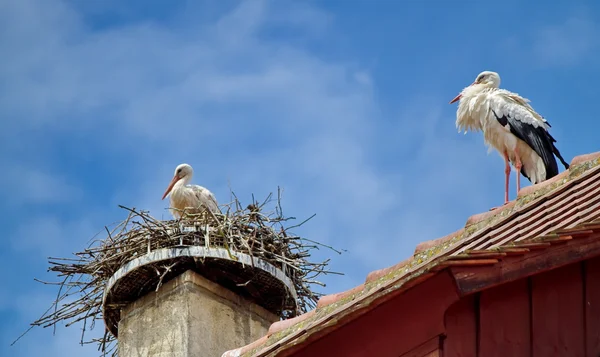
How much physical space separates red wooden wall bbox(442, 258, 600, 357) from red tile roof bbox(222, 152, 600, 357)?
0.58 ft

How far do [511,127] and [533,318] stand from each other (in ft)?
20.2

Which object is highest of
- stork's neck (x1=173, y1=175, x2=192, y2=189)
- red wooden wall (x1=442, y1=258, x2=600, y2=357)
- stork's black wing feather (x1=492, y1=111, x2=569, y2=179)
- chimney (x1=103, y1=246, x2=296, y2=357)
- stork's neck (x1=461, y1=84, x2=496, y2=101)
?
stork's neck (x1=173, y1=175, x2=192, y2=189)

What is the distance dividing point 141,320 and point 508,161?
3.55 m

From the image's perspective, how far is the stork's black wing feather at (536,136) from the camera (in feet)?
34.8

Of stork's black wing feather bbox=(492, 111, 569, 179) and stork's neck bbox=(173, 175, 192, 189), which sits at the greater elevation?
stork's neck bbox=(173, 175, 192, 189)

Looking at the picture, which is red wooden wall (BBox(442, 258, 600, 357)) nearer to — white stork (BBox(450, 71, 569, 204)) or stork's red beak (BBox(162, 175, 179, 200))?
white stork (BBox(450, 71, 569, 204))

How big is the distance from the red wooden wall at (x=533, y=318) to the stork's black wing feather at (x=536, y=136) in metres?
5.99

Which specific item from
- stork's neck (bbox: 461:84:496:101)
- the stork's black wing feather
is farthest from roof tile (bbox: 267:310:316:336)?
stork's neck (bbox: 461:84:496:101)

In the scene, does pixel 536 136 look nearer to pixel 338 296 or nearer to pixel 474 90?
pixel 474 90

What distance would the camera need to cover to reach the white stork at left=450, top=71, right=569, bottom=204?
34.9 feet

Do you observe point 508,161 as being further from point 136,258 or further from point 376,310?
point 376,310

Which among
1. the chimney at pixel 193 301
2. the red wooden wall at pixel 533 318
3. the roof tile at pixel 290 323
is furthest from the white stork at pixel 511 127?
the red wooden wall at pixel 533 318

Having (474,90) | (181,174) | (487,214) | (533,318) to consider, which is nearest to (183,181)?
(181,174)

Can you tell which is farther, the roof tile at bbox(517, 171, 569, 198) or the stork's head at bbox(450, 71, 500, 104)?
the stork's head at bbox(450, 71, 500, 104)
